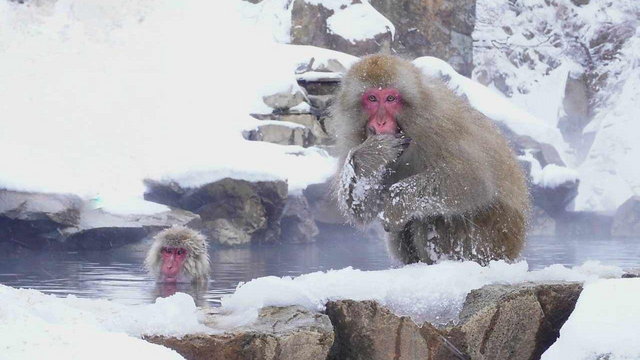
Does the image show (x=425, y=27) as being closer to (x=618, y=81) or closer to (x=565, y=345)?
(x=618, y=81)

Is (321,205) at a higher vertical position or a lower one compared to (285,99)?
lower

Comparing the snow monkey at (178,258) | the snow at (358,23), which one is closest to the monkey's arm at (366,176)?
the snow monkey at (178,258)

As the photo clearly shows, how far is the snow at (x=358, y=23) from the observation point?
540 inches

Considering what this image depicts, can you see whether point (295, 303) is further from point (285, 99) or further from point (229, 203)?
point (285, 99)

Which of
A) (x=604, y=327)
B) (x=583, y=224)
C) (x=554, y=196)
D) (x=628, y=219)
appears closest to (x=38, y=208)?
(x=604, y=327)

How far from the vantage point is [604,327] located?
187 cm

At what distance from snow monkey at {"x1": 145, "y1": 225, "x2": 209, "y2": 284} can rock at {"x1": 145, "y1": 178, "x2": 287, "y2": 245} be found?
9.41 ft

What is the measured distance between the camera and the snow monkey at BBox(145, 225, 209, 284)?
616 cm

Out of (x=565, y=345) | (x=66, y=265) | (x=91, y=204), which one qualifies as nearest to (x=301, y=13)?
(x=91, y=204)

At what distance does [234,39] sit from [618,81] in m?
10.4

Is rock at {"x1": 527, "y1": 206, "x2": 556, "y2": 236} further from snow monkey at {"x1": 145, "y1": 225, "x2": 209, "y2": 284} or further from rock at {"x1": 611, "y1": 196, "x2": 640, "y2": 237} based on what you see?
snow monkey at {"x1": 145, "y1": 225, "x2": 209, "y2": 284}

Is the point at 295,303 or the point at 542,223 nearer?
the point at 295,303

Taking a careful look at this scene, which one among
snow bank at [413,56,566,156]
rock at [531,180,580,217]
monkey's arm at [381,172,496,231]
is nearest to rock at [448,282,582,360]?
monkey's arm at [381,172,496,231]

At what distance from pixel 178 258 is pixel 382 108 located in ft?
11.7
